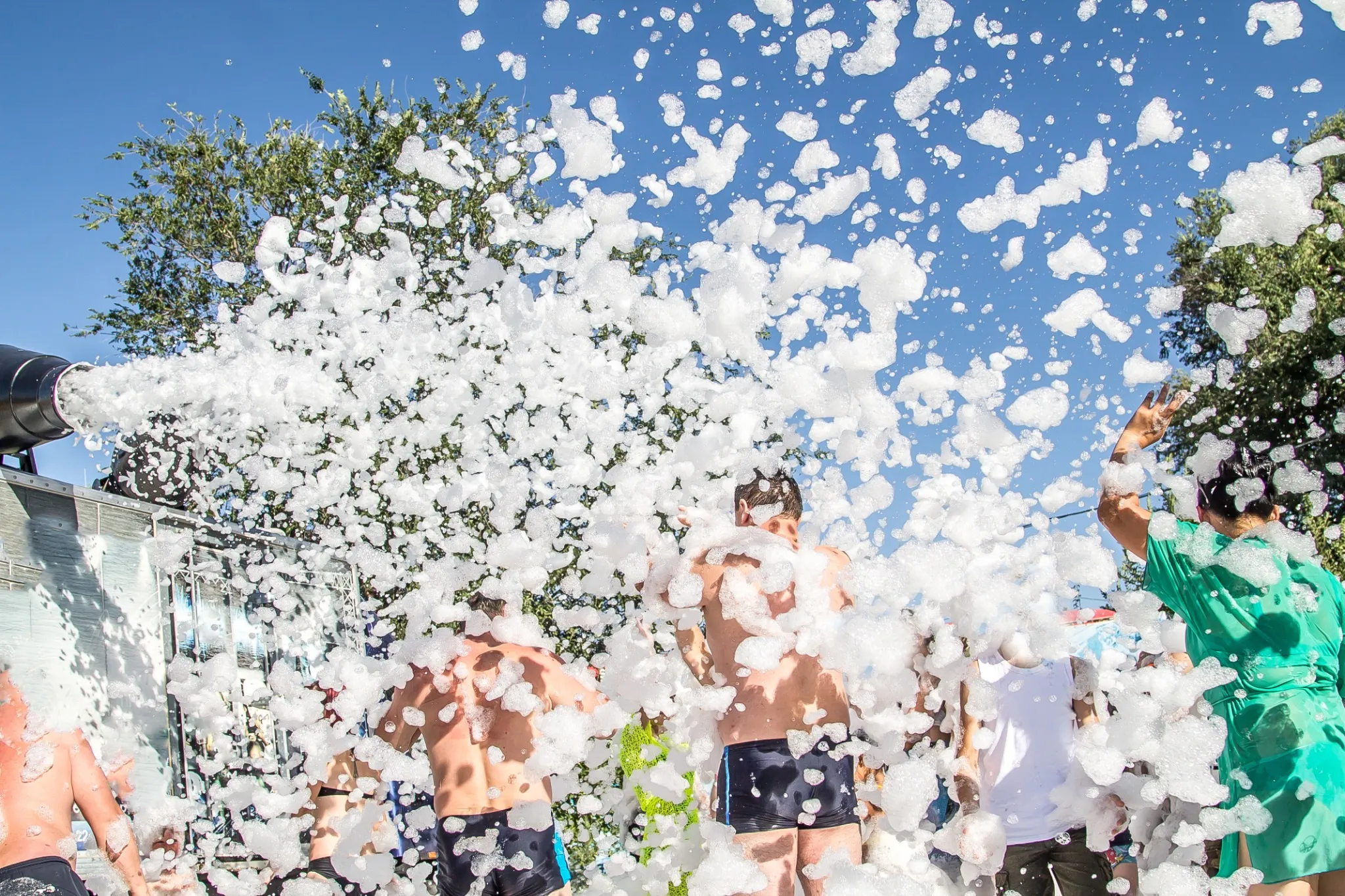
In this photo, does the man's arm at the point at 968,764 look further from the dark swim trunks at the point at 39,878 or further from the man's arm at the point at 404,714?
the dark swim trunks at the point at 39,878

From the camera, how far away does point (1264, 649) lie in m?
2.64

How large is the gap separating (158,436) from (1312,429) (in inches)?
467

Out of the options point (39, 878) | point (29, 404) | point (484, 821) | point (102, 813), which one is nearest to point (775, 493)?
point (484, 821)

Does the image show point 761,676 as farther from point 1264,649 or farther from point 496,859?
point 1264,649

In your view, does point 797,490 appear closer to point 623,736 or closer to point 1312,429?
point 623,736

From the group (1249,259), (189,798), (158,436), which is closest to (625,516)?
(189,798)

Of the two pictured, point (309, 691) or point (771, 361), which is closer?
point (771, 361)

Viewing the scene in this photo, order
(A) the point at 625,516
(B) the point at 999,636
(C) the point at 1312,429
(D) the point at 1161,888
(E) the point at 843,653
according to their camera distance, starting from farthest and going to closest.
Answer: (C) the point at 1312,429
(A) the point at 625,516
(B) the point at 999,636
(E) the point at 843,653
(D) the point at 1161,888

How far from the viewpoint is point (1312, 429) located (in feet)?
37.6

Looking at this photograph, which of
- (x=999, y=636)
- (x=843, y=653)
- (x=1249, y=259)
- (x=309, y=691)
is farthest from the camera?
(x=1249, y=259)

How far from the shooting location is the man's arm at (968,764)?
3.47 metres

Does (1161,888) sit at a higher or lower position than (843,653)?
lower

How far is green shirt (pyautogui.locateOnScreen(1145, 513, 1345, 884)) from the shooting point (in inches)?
97.0

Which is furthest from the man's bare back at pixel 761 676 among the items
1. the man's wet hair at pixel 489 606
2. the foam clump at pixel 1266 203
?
the foam clump at pixel 1266 203
